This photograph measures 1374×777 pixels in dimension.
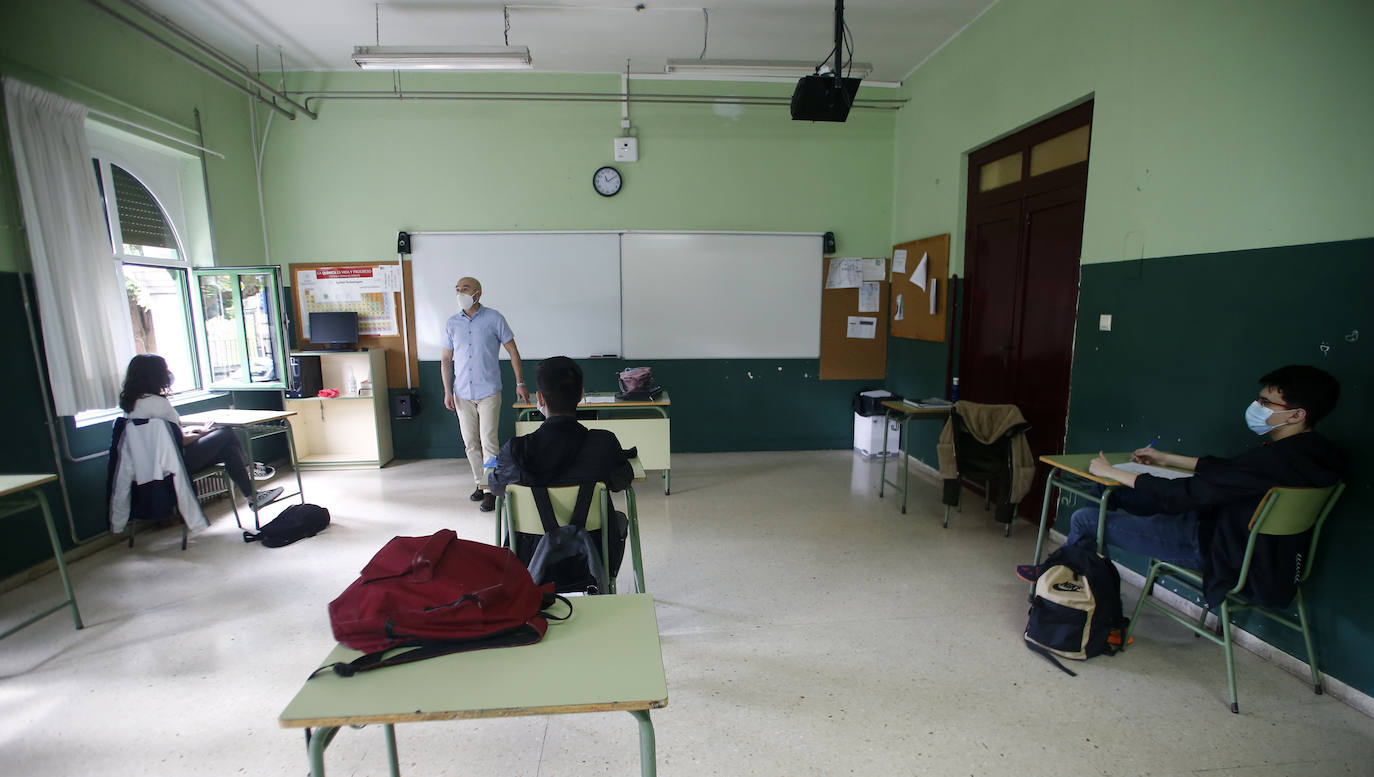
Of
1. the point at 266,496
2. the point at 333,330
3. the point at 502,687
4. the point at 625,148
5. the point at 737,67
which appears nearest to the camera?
the point at 502,687

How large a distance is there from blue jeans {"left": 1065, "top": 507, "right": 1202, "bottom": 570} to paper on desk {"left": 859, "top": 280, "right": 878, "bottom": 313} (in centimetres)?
328

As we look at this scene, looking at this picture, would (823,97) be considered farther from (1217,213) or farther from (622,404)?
(622,404)

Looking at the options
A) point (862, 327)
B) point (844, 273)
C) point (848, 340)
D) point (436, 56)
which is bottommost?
point (848, 340)

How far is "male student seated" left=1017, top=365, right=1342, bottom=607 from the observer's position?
200cm

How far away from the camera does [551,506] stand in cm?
202

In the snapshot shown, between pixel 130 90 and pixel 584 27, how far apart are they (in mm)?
3082

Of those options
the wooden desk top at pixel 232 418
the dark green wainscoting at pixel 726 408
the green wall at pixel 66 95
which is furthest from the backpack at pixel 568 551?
the dark green wainscoting at pixel 726 408

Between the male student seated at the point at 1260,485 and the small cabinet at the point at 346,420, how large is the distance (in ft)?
18.0

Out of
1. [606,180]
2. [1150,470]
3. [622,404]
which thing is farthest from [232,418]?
[1150,470]

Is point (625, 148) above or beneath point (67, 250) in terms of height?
above

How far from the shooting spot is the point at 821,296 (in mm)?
5555

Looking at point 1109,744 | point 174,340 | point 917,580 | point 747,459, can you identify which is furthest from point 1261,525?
point 174,340

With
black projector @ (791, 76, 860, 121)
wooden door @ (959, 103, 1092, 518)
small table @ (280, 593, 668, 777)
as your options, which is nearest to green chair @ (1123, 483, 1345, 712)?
wooden door @ (959, 103, 1092, 518)

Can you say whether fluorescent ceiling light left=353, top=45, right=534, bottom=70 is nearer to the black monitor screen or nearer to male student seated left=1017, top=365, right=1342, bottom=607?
the black monitor screen
